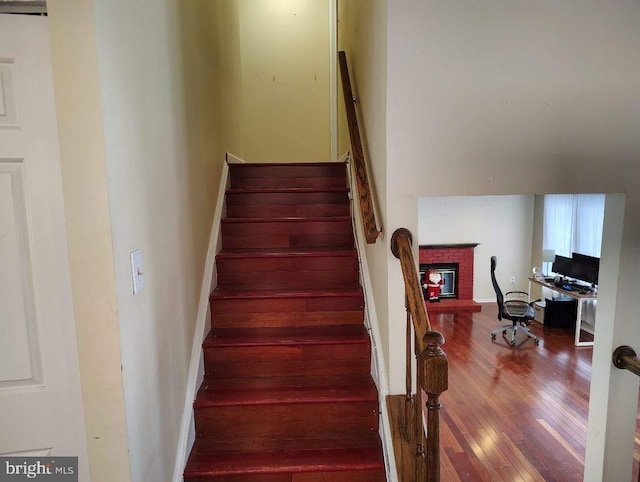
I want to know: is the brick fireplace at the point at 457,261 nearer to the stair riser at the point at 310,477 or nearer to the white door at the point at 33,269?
the stair riser at the point at 310,477

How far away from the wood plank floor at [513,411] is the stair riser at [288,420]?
0.20m

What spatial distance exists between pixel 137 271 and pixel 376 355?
1224mm

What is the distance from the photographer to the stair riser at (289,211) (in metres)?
2.72

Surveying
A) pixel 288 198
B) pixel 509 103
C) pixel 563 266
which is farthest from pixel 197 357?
pixel 563 266

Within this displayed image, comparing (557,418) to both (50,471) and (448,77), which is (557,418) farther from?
(50,471)

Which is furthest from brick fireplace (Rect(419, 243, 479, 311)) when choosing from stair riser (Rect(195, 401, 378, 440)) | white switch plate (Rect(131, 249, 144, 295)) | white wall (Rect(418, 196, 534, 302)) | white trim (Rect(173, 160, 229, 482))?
white switch plate (Rect(131, 249, 144, 295))

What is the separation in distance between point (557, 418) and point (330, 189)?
2.95 m

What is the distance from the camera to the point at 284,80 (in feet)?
13.6

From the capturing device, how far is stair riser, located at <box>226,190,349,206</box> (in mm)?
2783

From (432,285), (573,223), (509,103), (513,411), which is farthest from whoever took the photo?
(432,285)

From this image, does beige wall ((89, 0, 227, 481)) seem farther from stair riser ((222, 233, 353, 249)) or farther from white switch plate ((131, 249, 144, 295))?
stair riser ((222, 233, 353, 249))

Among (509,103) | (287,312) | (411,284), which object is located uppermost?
(509,103)

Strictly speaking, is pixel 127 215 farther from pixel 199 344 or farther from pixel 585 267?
pixel 585 267

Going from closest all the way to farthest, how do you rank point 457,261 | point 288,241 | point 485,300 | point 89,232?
point 89,232
point 288,241
point 457,261
point 485,300
